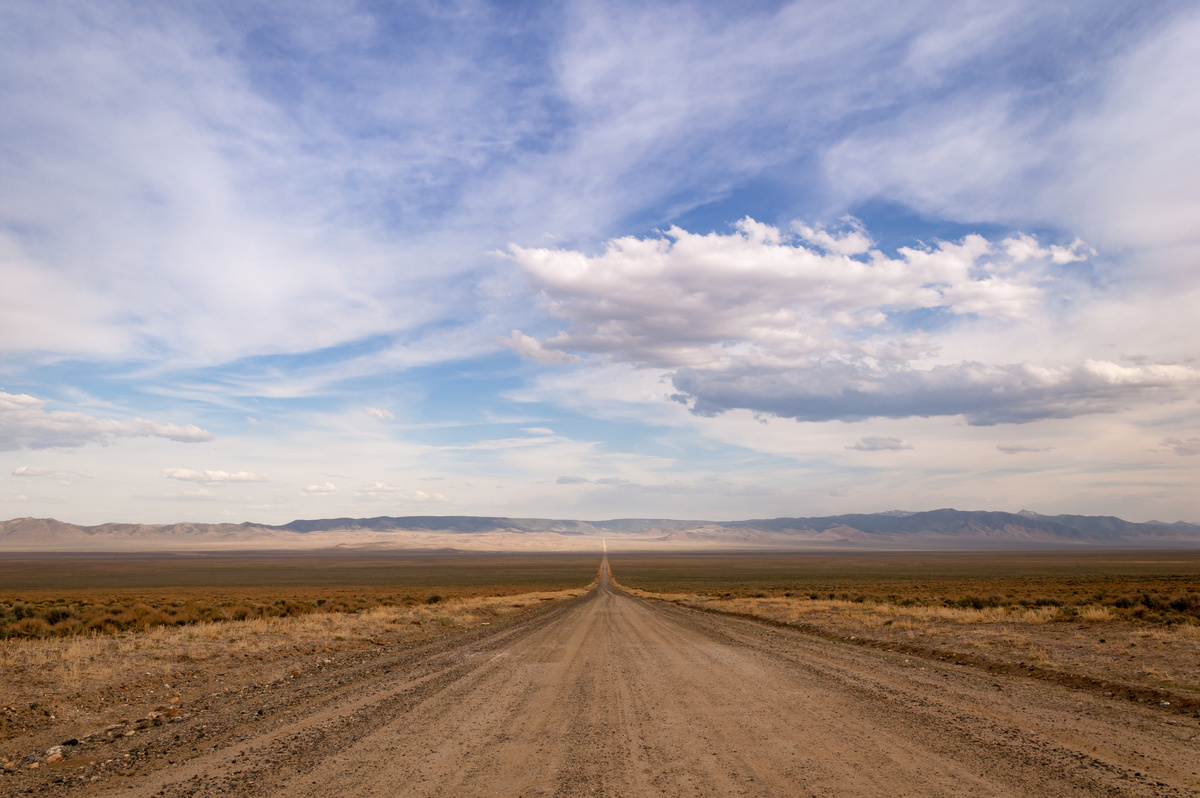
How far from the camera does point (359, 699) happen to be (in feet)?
32.3

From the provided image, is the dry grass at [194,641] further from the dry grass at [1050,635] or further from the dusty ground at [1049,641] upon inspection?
the dry grass at [1050,635]

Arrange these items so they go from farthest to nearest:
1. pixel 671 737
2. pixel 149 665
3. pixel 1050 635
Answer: pixel 1050 635 → pixel 149 665 → pixel 671 737

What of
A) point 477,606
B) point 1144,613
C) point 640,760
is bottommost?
point 477,606

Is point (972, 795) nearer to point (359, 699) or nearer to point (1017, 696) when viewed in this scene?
point (1017, 696)

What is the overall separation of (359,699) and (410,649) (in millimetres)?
7077

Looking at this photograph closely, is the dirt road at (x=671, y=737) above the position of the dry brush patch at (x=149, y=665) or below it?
above

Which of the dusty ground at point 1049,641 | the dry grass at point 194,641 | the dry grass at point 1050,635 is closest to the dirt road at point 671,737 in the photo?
the dusty ground at point 1049,641

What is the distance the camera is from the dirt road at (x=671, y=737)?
593 centimetres

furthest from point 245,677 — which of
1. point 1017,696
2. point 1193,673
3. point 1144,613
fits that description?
point 1144,613

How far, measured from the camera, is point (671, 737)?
24.5 ft

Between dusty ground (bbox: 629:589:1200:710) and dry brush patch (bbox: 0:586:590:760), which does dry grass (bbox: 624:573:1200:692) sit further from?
dry brush patch (bbox: 0:586:590:760)

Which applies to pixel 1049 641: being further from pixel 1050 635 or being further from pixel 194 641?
pixel 194 641

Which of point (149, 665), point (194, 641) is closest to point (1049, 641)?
point (149, 665)

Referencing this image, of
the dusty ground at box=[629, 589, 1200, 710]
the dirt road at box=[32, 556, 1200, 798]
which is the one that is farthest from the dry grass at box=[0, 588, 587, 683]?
the dusty ground at box=[629, 589, 1200, 710]
